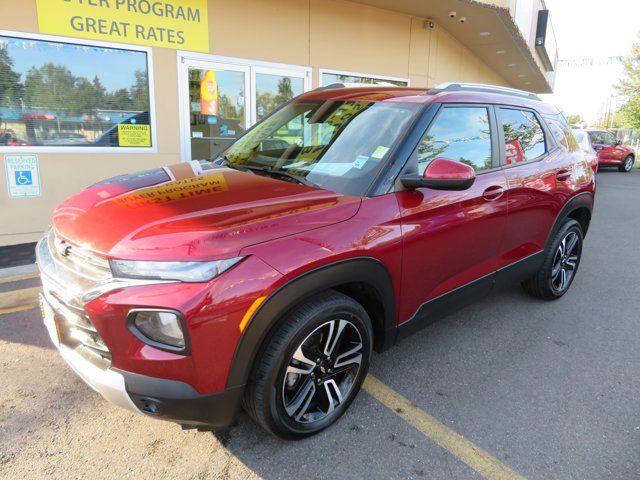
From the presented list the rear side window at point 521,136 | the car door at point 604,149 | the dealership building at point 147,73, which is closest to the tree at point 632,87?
the car door at point 604,149

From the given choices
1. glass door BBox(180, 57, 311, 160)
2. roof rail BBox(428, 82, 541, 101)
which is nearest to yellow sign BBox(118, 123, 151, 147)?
glass door BBox(180, 57, 311, 160)

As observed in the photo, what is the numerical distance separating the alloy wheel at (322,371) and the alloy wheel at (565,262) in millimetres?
2608

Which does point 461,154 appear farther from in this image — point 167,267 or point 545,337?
point 167,267

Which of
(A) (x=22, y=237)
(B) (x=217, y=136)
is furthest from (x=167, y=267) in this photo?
(B) (x=217, y=136)

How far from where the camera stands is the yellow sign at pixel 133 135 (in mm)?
6496

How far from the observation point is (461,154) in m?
3.08

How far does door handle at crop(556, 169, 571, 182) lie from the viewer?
12.8ft

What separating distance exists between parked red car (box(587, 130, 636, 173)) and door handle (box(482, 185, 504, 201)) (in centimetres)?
2024

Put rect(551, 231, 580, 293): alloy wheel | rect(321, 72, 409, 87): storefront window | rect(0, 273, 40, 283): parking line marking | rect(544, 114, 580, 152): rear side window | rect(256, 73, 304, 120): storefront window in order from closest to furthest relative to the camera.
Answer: rect(544, 114, 580, 152): rear side window < rect(551, 231, 580, 293): alloy wheel < rect(0, 273, 40, 283): parking line marking < rect(256, 73, 304, 120): storefront window < rect(321, 72, 409, 87): storefront window

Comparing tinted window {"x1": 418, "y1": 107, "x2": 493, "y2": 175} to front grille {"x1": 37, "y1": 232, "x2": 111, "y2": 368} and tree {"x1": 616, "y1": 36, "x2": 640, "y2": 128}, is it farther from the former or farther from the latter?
tree {"x1": 616, "y1": 36, "x2": 640, "y2": 128}

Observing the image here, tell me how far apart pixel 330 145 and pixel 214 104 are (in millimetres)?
5020

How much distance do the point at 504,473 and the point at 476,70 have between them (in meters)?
15.6

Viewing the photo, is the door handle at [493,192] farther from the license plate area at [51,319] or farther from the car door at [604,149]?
the car door at [604,149]

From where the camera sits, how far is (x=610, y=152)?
66.9 feet
